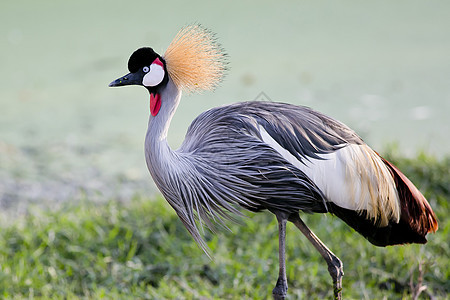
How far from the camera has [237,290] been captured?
11.1 ft

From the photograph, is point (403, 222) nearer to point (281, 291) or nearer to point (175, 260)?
point (281, 291)

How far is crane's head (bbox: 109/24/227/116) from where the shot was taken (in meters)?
2.48

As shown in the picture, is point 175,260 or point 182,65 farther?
point 175,260

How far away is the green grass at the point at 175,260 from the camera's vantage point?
135 inches

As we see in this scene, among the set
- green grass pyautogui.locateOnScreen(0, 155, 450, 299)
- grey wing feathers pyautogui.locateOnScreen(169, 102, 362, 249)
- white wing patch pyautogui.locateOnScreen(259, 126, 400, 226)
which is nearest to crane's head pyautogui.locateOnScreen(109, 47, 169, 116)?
grey wing feathers pyautogui.locateOnScreen(169, 102, 362, 249)

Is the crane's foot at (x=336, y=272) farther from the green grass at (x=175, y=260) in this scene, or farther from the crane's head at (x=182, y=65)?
the crane's head at (x=182, y=65)

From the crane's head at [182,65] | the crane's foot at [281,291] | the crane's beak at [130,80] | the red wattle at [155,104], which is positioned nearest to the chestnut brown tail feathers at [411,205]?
the crane's foot at [281,291]

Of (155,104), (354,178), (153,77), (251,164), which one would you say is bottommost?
(354,178)

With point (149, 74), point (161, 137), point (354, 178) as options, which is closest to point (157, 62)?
point (149, 74)

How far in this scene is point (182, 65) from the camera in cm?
250

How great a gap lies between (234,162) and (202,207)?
23 cm

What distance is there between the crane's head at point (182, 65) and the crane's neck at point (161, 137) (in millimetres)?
22

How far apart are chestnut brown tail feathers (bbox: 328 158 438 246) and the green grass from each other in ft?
1.86

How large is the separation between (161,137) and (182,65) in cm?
31
